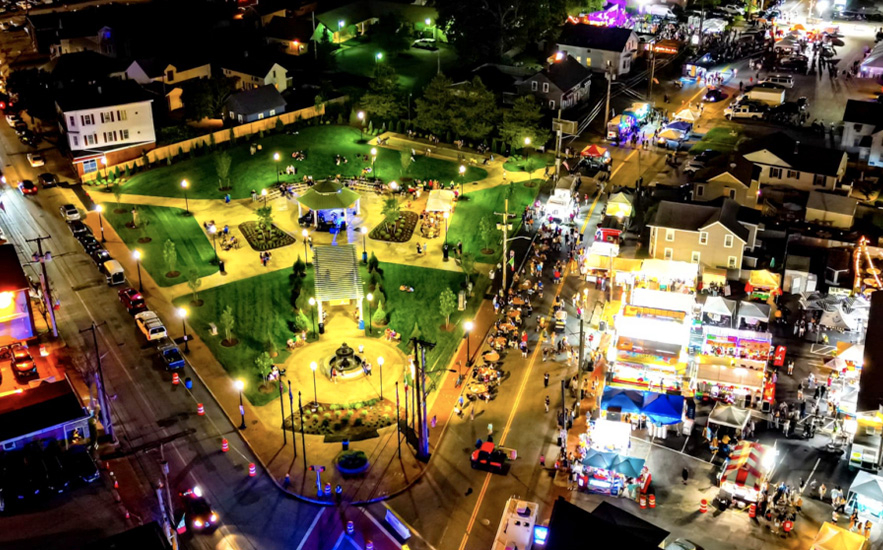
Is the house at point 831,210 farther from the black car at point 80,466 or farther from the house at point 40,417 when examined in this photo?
the black car at point 80,466

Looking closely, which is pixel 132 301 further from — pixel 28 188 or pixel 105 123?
pixel 105 123

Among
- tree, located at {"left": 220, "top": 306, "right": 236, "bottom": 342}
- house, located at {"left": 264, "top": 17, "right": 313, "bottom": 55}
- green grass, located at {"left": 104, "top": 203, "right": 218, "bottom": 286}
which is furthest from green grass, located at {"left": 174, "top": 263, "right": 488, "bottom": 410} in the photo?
house, located at {"left": 264, "top": 17, "right": 313, "bottom": 55}

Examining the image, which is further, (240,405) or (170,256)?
(170,256)

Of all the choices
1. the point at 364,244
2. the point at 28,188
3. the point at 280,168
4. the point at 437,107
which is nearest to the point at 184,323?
the point at 364,244

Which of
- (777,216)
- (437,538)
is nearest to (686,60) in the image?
(777,216)

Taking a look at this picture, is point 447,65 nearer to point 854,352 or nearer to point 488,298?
point 488,298

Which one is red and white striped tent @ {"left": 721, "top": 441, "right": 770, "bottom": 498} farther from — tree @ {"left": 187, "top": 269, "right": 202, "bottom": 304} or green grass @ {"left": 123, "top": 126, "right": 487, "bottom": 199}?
green grass @ {"left": 123, "top": 126, "right": 487, "bottom": 199}
